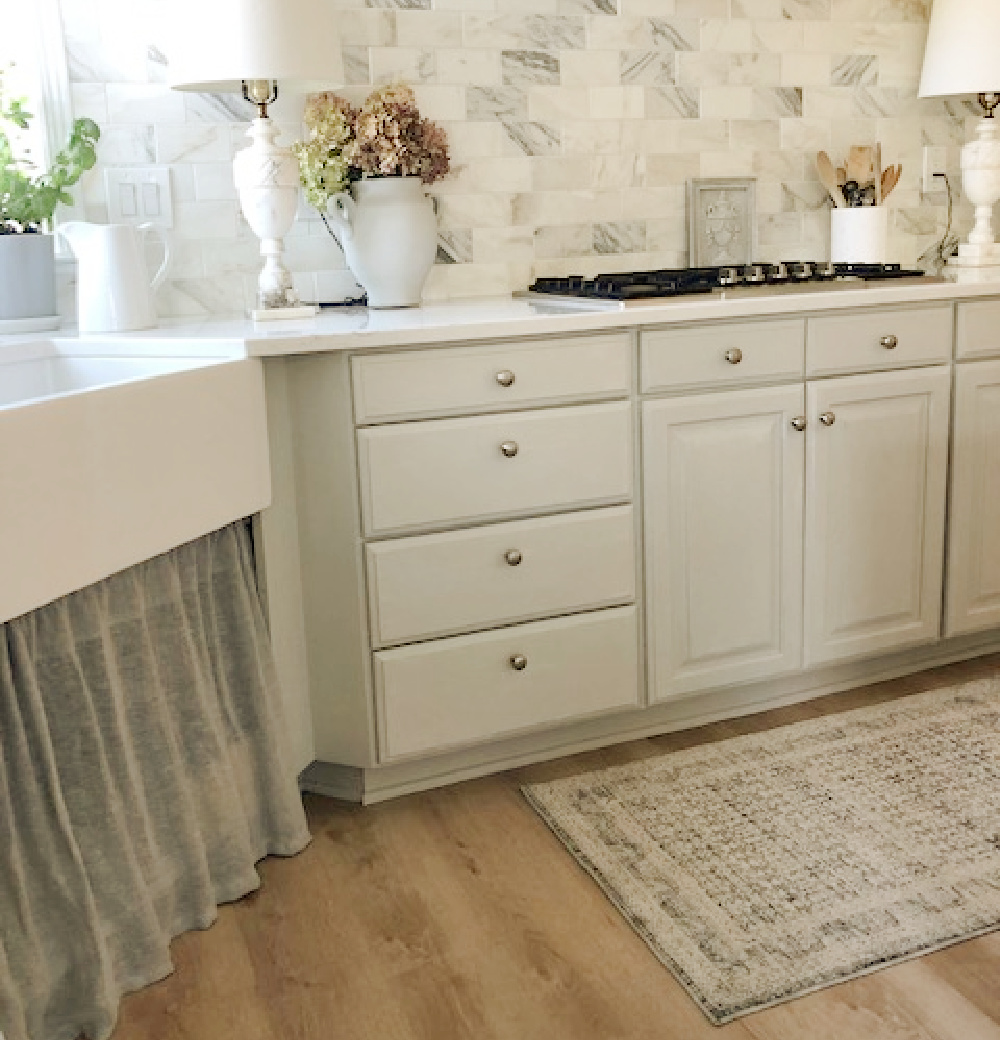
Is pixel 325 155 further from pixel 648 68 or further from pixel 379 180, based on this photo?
Result: pixel 648 68

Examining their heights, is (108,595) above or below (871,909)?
above

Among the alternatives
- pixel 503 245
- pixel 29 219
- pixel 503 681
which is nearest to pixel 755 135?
pixel 503 245

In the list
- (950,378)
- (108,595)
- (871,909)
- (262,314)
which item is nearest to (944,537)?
(950,378)

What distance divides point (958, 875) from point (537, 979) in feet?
2.39

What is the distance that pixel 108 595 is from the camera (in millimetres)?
1763

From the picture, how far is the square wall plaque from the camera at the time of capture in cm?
308

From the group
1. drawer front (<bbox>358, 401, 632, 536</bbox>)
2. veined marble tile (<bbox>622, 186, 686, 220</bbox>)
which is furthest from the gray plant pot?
veined marble tile (<bbox>622, 186, 686, 220</bbox>)

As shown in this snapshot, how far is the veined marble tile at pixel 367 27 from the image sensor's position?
269cm

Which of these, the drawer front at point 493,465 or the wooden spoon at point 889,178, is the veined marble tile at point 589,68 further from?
the drawer front at point 493,465

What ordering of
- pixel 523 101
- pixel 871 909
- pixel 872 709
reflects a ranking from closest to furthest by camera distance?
pixel 871 909, pixel 872 709, pixel 523 101

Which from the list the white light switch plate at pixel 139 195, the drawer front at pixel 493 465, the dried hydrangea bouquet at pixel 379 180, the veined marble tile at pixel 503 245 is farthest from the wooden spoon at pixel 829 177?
the white light switch plate at pixel 139 195

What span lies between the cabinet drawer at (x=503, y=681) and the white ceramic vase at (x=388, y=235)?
0.80 m

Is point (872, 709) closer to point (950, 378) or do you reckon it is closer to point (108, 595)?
point (950, 378)

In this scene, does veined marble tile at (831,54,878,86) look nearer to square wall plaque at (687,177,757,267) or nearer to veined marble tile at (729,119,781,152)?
veined marble tile at (729,119,781,152)
